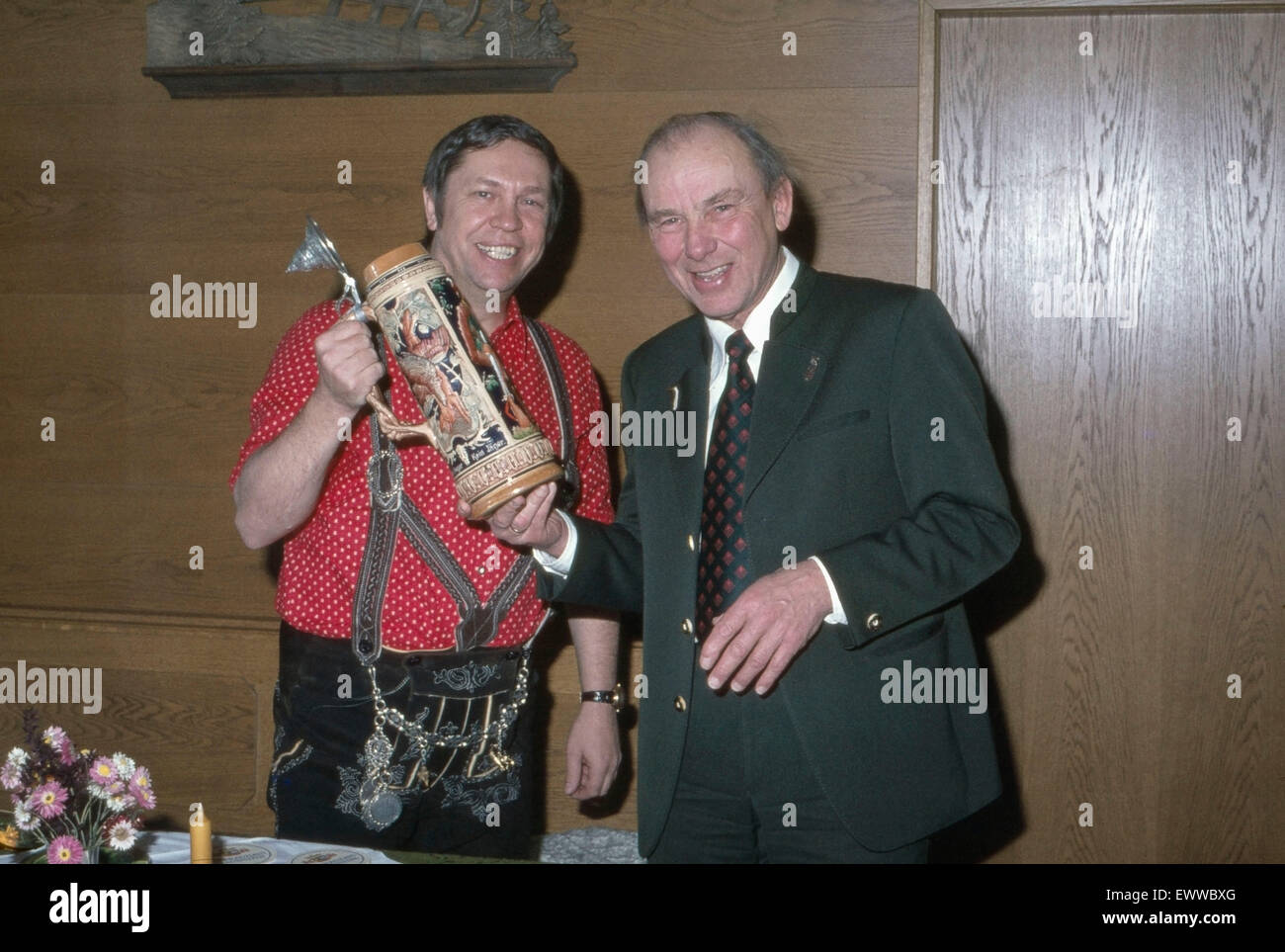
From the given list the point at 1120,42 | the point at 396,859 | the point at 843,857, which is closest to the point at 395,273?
the point at 396,859

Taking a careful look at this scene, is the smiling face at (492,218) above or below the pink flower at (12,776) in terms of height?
above

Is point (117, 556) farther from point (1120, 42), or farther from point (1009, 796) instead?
point (1120, 42)

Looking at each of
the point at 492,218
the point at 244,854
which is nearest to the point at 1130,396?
the point at 492,218

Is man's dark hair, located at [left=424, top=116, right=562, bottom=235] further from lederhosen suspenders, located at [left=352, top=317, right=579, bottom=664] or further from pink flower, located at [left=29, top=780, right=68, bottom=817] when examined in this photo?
pink flower, located at [left=29, top=780, right=68, bottom=817]

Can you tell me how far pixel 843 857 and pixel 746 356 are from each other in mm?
659

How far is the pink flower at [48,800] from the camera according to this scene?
133 centimetres

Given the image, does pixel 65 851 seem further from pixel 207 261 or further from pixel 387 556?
pixel 207 261

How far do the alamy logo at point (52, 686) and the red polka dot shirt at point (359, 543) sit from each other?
134 cm

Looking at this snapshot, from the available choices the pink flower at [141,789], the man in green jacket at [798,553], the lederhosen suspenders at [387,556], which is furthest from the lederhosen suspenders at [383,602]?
the pink flower at [141,789]

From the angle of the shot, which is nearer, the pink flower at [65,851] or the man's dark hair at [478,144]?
the pink flower at [65,851]

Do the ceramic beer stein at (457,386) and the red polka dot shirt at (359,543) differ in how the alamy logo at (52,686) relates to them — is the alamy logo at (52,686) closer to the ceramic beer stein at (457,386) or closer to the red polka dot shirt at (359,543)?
the red polka dot shirt at (359,543)

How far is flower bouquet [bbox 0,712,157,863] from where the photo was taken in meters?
1.34
